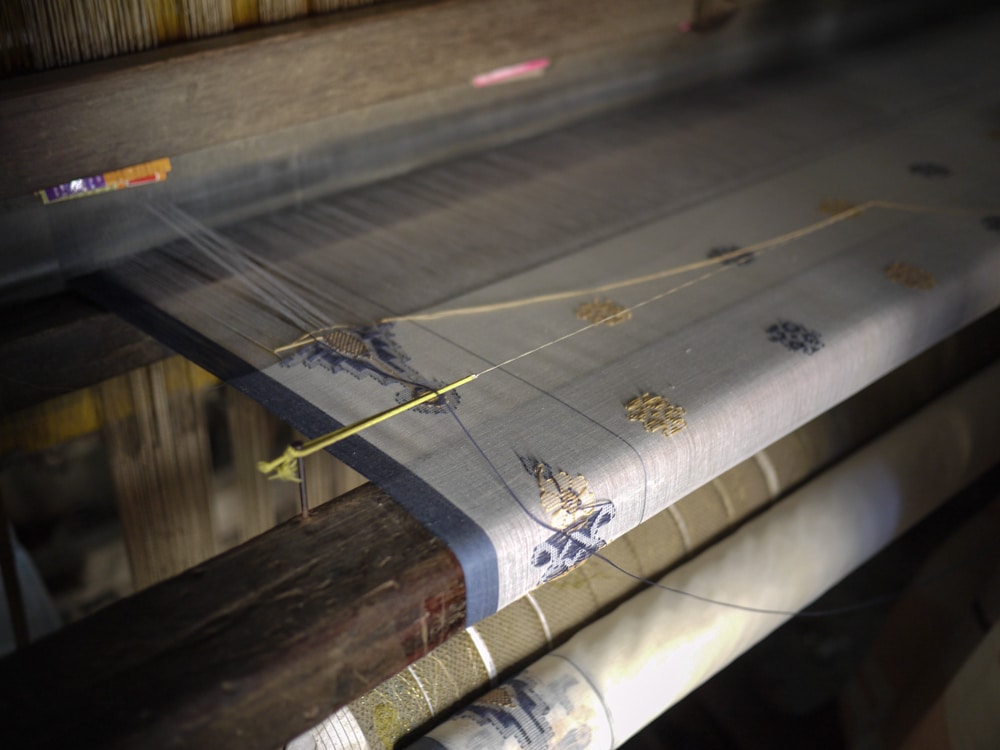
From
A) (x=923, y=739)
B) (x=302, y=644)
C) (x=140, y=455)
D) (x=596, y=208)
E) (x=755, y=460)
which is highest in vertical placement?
(x=596, y=208)

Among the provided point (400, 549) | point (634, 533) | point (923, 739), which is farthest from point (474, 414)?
point (923, 739)

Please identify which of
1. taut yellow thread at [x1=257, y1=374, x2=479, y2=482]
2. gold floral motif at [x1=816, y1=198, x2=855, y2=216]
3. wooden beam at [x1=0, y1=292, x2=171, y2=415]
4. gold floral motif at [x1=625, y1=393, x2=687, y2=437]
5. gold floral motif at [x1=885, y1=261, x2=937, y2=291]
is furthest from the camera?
gold floral motif at [x1=816, y1=198, x2=855, y2=216]

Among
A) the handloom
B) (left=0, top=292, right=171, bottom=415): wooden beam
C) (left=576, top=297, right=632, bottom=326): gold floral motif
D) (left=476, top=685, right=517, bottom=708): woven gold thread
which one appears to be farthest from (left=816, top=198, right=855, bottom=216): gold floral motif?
(left=0, top=292, right=171, bottom=415): wooden beam

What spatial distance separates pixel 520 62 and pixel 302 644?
1005 mm

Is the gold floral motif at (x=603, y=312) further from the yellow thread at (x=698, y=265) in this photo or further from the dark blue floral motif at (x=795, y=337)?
the dark blue floral motif at (x=795, y=337)

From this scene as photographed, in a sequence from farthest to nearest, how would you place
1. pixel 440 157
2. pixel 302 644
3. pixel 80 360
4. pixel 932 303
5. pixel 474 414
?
pixel 440 157, pixel 932 303, pixel 80 360, pixel 474 414, pixel 302 644

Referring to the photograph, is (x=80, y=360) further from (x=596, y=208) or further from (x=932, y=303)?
(x=932, y=303)

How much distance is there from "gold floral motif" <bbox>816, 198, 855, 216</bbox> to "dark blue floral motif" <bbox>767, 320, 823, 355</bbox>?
0.33 metres

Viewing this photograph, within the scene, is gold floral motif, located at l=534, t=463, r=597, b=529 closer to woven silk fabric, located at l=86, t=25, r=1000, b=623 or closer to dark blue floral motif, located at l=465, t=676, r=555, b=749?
woven silk fabric, located at l=86, t=25, r=1000, b=623

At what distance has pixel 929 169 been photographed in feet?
4.79

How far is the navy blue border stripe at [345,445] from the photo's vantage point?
29.7 inches

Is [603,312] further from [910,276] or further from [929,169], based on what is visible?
[929,169]

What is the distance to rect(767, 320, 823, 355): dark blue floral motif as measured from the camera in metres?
1.02

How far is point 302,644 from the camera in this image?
655 mm
